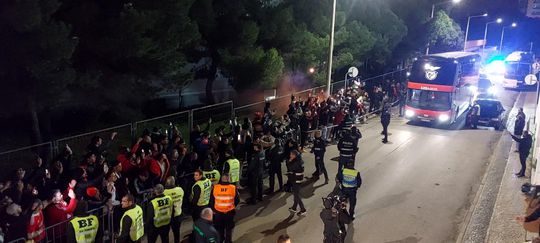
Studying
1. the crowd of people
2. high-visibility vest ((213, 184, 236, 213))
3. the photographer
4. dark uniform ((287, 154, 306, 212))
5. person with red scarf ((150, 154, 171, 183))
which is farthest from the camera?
dark uniform ((287, 154, 306, 212))

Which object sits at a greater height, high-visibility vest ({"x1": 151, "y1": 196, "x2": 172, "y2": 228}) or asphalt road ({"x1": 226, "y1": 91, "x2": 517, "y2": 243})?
high-visibility vest ({"x1": 151, "y1": 196, "x2": 172, "y2": 228})

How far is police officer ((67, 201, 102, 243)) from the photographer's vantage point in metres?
6.69

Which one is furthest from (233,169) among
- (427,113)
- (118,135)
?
(427,113)

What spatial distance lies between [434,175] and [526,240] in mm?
4884

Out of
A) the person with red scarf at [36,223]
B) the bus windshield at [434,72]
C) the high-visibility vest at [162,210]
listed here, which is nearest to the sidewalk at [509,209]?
the bus windshield at [434,72]

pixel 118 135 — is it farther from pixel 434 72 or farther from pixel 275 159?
pixel 434 72

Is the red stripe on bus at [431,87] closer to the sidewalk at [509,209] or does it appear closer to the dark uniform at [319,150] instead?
the sidewalk at [509,209]

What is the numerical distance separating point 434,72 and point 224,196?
16447 mm

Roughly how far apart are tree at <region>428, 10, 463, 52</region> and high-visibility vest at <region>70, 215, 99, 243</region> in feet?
119

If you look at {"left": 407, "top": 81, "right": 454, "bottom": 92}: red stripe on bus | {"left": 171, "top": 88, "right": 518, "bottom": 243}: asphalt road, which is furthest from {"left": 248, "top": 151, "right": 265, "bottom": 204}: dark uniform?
{"left": 407, "top": 81, "right": 454, "bottom": 92}: red stripe on bus

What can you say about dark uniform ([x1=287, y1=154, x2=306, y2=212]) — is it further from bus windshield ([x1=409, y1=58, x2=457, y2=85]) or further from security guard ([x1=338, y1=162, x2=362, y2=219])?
bus windshield ([x1=409, y1=58, x2=457, y2=85])

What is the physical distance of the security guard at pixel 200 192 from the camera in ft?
27.6

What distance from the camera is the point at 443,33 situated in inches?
1654

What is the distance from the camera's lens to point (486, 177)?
14.6m
